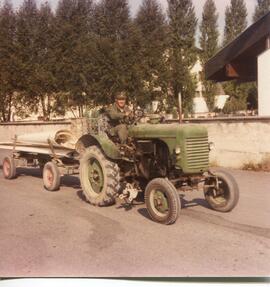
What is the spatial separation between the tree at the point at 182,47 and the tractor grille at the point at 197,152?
69.8 feet

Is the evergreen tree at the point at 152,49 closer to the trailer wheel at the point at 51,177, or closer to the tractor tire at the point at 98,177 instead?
the trailer wheel at the point at 51,177

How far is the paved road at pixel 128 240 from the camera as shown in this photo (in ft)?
17.3

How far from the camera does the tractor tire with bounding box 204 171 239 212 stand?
7848mm

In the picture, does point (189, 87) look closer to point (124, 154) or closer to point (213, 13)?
point (213, 13)

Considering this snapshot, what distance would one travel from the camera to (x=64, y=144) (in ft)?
36.1

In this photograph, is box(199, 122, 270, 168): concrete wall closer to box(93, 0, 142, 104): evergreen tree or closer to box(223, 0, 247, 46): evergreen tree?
box(93, 0, 142, 104): evergreen tree

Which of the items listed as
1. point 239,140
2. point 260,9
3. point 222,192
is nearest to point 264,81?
point 239,140

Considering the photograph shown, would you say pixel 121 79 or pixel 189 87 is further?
pixel 189 87

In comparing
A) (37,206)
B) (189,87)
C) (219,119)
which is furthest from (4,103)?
(37,206)

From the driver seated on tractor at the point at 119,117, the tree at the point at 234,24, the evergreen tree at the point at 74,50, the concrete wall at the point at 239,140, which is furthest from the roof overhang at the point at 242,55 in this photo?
the tree at the point at 234,24

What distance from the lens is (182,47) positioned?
108 feet

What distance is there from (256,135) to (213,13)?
36365 millimetres

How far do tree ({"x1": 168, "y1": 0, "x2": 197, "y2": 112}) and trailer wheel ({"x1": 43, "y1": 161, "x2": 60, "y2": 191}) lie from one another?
18801 mm

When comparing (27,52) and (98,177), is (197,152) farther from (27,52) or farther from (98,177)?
(27,52)
